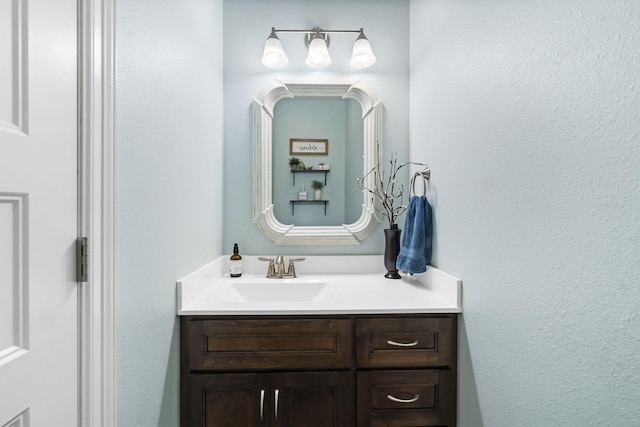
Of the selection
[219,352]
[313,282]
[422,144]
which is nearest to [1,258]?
[219,352]

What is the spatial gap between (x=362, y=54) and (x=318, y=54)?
0.76 ft

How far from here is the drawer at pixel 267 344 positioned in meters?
1.26

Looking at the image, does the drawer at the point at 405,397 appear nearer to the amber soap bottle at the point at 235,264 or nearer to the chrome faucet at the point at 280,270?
the chrome faucet at the point at 280,270

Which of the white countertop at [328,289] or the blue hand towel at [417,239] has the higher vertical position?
the blue hand towel at [417,239]

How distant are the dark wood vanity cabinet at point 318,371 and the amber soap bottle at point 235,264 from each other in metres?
0.52

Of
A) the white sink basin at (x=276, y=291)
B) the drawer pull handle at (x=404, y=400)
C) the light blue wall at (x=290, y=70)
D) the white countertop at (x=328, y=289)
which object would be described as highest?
the light blue wall at (x=290, y=70)

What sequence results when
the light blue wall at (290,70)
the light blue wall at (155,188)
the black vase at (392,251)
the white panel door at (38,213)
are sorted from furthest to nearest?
the light blue wall at (290,70) → the black vase at (392,251) → the light blue wall at (155,188) → the white panel door at (38,213)

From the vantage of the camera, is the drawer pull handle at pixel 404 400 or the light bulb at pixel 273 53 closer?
the drawer pull handle at pixel 404 400

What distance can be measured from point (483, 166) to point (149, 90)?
1059mm

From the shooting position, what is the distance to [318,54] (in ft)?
5.92

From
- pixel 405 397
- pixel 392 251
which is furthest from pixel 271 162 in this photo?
pixel 405 397

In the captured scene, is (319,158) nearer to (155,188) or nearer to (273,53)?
(273,53)

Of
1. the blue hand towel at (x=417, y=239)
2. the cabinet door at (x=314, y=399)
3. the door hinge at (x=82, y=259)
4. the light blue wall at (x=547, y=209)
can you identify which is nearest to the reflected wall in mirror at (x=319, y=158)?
the blue hand towel at (x=417, y=239)

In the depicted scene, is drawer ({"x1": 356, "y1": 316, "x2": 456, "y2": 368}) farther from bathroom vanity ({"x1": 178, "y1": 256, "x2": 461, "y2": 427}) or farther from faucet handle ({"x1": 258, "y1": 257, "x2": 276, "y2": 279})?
faucet handle ({"x1": 258, "y1": 257, "x2": 276, "y2": 279})
